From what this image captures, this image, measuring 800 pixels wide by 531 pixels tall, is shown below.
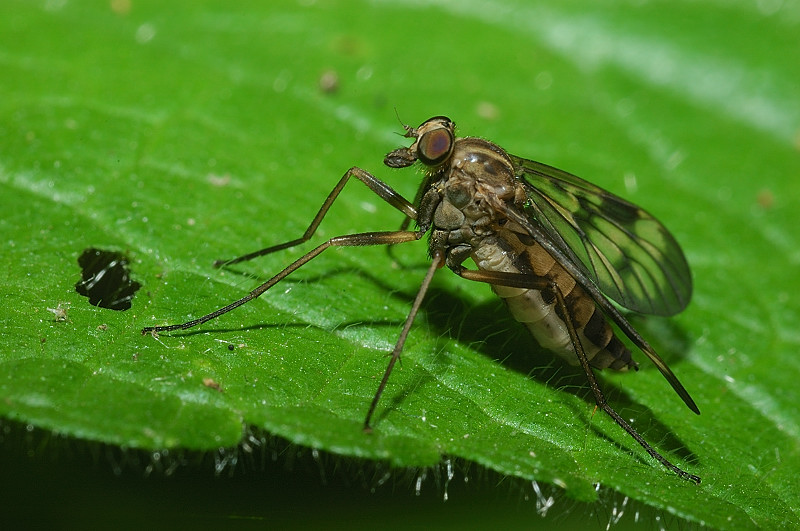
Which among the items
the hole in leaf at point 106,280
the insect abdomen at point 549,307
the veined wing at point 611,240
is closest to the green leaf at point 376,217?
the hole in leaf at point 106,280

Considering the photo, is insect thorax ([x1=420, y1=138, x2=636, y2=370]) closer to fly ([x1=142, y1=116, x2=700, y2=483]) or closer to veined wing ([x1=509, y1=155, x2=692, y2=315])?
fly ([x1=142, y1=116, x2=700, y2=483])

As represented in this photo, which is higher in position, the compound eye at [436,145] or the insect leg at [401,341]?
the compound eye at [436,145]

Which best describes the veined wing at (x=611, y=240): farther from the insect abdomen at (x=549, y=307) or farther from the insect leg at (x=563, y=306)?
the insect leg at (x=563, y=306)

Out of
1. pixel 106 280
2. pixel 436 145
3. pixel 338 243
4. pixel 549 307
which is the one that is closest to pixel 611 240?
pixel 549 307

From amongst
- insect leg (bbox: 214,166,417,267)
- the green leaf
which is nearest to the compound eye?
insect leg (bbox: 214,166,417,267)

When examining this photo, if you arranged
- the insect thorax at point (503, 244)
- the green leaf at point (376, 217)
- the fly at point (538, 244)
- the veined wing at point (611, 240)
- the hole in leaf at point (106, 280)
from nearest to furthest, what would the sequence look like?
the green leaf at point (376, 217) → the hole in leaf at point (106, 280) → the fly at point (538, 244) → the insect thorax at point (503, 244) → the veined wing at point (611, 240)

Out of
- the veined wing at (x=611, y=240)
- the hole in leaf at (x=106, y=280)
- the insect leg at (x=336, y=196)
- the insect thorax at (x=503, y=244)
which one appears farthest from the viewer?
the veined wing at (x=611, y=240)

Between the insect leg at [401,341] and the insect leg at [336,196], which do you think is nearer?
the insect leg at [401,341]

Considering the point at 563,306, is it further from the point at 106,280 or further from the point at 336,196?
the point at 106,280
